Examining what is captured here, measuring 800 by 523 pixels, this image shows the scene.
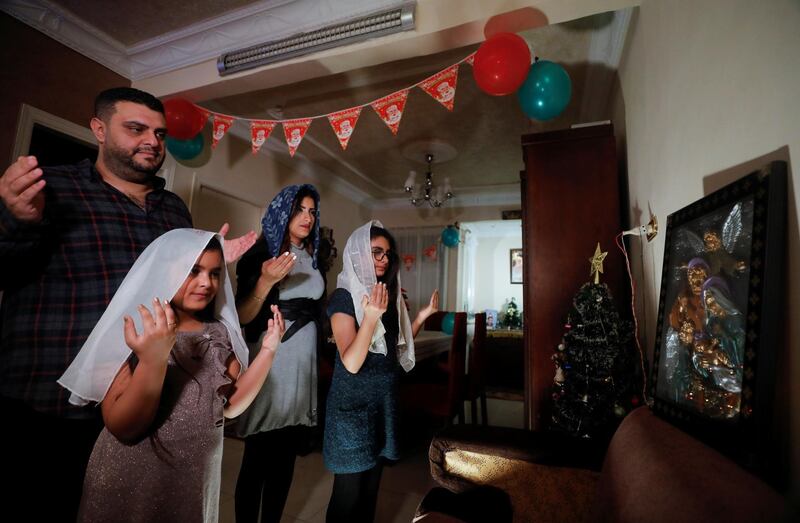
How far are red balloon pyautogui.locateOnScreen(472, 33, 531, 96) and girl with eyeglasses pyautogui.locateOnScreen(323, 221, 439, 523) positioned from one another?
1037 mm

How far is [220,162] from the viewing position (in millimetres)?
3682

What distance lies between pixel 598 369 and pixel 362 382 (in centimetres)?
100

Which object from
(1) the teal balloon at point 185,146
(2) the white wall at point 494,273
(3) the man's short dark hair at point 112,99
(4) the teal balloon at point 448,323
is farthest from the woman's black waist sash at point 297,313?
(2) the white wall at point 494,273

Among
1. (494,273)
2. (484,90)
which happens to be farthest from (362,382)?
(494,273)

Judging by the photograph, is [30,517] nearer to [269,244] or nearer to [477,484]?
[269,244]

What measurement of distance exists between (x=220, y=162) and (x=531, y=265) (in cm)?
332

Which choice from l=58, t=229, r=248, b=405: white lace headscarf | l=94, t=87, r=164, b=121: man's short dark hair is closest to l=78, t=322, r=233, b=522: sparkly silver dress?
l=58, t=229, r=248, b=405: white lace headscarf

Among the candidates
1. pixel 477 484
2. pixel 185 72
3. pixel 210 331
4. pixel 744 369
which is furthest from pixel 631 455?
pixel 185 72

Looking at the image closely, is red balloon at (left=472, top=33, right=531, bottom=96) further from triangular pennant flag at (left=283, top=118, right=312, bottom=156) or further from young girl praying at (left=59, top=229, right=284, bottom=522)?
young girl praying at (left=59, top=229, right=284, bottom=522)

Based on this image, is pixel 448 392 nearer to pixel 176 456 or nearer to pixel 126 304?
pixel 176 456

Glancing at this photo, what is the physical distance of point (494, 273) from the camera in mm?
8078

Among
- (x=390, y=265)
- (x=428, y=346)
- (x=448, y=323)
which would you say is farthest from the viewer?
(x=448, y=323)

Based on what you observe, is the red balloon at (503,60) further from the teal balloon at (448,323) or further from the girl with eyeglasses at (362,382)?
the teal balloon at (448,323)

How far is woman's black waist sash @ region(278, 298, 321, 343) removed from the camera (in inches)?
62.4
